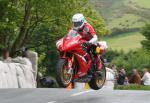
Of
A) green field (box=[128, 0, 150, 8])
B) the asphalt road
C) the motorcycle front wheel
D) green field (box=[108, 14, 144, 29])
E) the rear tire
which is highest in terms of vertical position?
green field (box=[128, 0, 150, 8])

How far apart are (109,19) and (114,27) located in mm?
21090

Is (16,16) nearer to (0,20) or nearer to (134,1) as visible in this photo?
(0,20)

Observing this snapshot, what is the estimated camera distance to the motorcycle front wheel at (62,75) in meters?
13.2

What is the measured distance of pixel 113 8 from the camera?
656 feet

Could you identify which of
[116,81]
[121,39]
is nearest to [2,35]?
[116,81]

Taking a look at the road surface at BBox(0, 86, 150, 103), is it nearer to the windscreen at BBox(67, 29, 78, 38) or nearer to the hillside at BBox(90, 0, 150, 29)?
the windscreen at BBox(67, 29, 78, 38)

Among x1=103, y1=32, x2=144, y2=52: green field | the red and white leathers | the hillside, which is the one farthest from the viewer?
the hillside

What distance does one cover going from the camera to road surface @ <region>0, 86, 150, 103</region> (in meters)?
13.4

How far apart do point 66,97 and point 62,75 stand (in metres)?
1.20

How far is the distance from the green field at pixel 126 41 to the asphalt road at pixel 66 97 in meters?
113

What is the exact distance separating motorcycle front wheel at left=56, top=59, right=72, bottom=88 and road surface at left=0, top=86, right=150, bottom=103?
1.26 ft

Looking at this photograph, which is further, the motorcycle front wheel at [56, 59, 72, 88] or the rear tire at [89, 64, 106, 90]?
the rear tire at [89, 64, 106, 90]

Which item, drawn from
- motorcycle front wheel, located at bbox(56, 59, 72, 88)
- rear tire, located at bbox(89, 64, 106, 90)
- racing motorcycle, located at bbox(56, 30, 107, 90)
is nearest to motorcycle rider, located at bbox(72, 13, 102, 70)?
racing motorcycle, located at bbox(56, 30, 107, 90)

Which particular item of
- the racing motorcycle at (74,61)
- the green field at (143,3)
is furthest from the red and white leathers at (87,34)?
the green field at (143,3)
